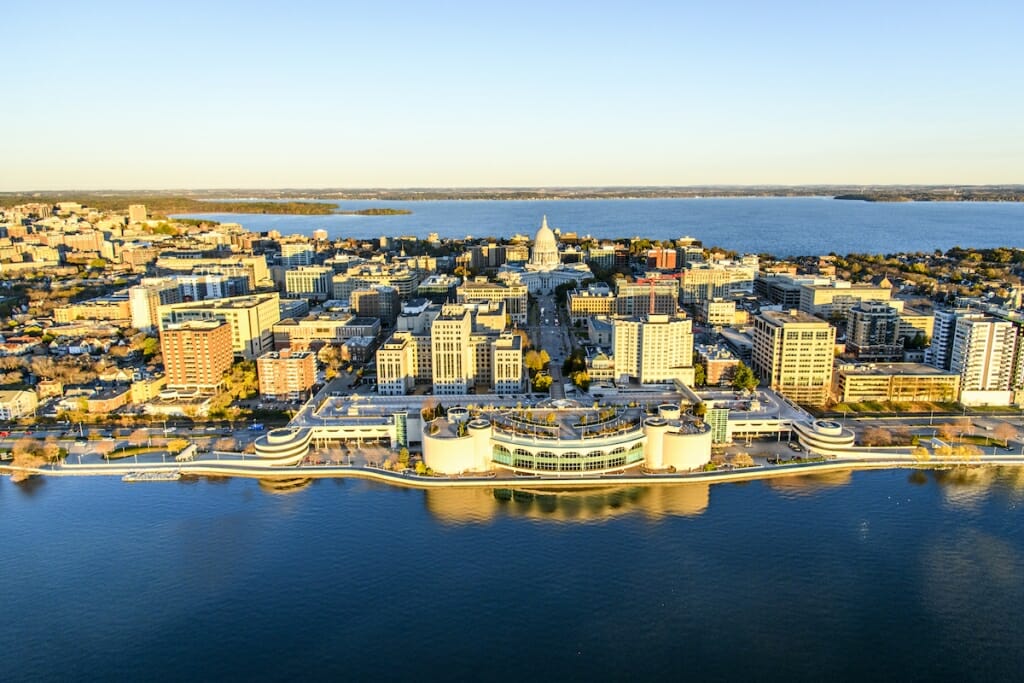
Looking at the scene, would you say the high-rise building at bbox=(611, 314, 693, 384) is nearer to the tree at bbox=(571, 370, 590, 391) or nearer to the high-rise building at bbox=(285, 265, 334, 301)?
the tree at bbox=(571, 370, 590, 391)

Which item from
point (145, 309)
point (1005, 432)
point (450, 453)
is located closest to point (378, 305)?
point (145, 309)

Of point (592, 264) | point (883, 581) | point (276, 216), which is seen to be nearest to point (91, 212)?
point (276, 216)

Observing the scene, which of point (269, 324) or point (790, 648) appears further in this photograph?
point (269, 324)

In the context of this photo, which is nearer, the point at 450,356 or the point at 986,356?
the point at 986,356

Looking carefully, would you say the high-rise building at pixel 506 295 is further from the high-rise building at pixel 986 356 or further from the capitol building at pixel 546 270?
the high-rise building at pixel 986 356

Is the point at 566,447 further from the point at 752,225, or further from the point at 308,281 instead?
the point at 752,225

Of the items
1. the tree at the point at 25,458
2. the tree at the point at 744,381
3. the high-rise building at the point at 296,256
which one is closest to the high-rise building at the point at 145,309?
the tree at the point at 25,458

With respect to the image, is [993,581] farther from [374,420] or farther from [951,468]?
[374,420]
